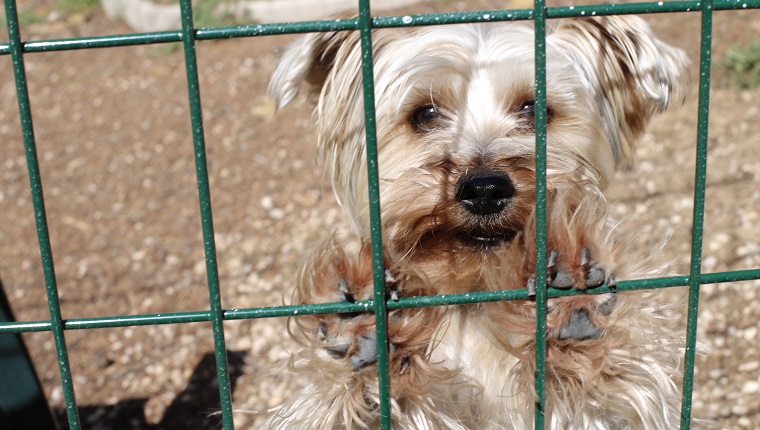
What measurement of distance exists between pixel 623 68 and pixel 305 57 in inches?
42.1

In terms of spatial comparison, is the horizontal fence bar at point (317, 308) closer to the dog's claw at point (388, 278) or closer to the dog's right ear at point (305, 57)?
the dog's claw at point (388, 278)

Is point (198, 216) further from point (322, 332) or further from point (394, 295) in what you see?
point (394, 295)

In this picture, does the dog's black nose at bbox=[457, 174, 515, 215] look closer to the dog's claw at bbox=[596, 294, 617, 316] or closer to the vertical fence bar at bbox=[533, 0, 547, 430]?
the dog's claw at bbox=[596, 294, 617, 316]

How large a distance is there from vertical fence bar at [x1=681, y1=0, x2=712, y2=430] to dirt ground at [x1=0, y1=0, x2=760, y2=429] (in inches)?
28.4

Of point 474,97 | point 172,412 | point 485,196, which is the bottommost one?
point 172,412

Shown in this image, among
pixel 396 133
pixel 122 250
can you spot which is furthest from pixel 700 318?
pixel 122 250

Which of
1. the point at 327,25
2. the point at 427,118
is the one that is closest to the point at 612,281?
the point at 327,25

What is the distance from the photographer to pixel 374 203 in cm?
181

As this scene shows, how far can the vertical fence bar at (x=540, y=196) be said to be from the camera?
175 centimetres

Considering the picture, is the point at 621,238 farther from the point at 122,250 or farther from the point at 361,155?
the point at 122,250

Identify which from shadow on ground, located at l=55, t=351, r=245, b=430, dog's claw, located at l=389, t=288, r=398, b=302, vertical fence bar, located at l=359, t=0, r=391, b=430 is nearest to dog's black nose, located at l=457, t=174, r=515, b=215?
dog's claw, located at l=389, t=288, r=398, b=302

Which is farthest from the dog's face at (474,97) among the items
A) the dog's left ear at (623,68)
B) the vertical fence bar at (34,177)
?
the vertical fence bar at (34,177)

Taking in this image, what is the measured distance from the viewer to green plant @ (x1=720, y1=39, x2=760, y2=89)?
568cm

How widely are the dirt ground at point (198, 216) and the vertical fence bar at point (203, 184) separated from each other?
0.89 metres
